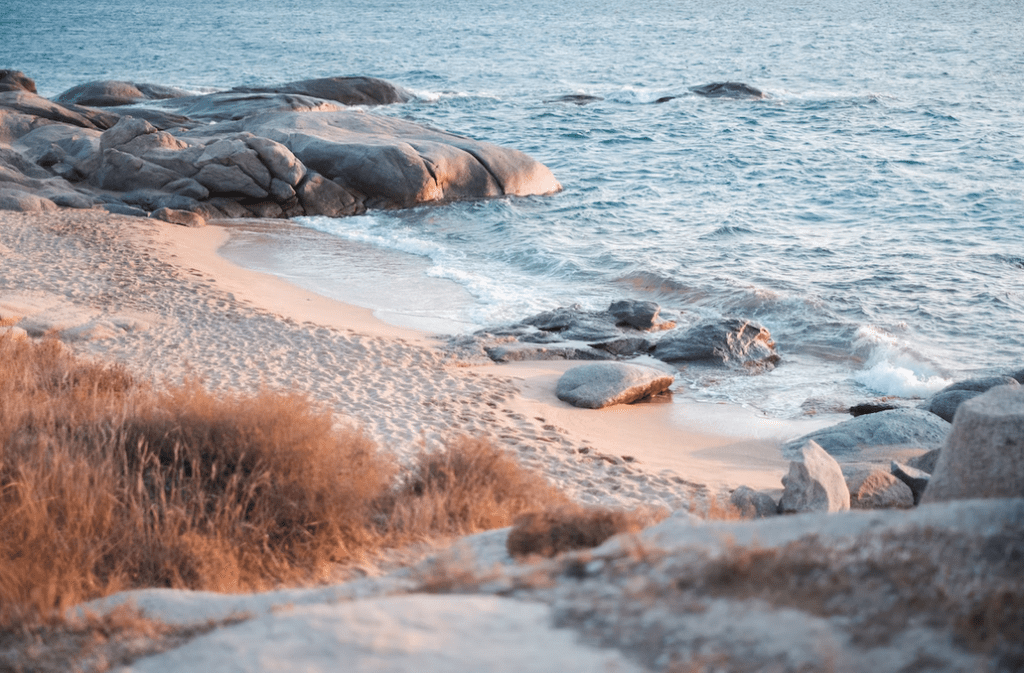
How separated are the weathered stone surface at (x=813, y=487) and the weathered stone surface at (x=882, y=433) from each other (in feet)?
7.02

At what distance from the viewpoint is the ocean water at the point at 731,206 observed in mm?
14312

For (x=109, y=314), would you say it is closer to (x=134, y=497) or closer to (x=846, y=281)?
(x=134, y=497)

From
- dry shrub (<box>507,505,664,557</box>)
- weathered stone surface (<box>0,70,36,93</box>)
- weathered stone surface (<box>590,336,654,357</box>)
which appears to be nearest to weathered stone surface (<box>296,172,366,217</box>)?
weathered stone surface (<box>590,336,654,357</box>)

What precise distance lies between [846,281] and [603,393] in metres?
8.48

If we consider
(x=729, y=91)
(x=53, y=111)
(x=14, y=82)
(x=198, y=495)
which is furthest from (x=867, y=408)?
(x=14, y=82)

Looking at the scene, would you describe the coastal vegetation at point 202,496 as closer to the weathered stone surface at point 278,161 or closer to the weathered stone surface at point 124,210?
the weathered stone surface at point 124,210

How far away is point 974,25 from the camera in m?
73.9

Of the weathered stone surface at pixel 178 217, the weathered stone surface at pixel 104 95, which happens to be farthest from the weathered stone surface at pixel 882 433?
the weathered stone surface at pixel 104 95

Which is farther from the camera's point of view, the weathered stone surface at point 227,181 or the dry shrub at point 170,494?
the weathered stone surface at point 227,181

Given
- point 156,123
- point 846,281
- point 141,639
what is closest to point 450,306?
point 846,281

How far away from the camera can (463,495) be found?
594 cm

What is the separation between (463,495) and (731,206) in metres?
18.9

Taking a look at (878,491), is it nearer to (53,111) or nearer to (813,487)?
(813,487)

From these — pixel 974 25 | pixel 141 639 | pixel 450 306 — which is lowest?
pixel 450 306
